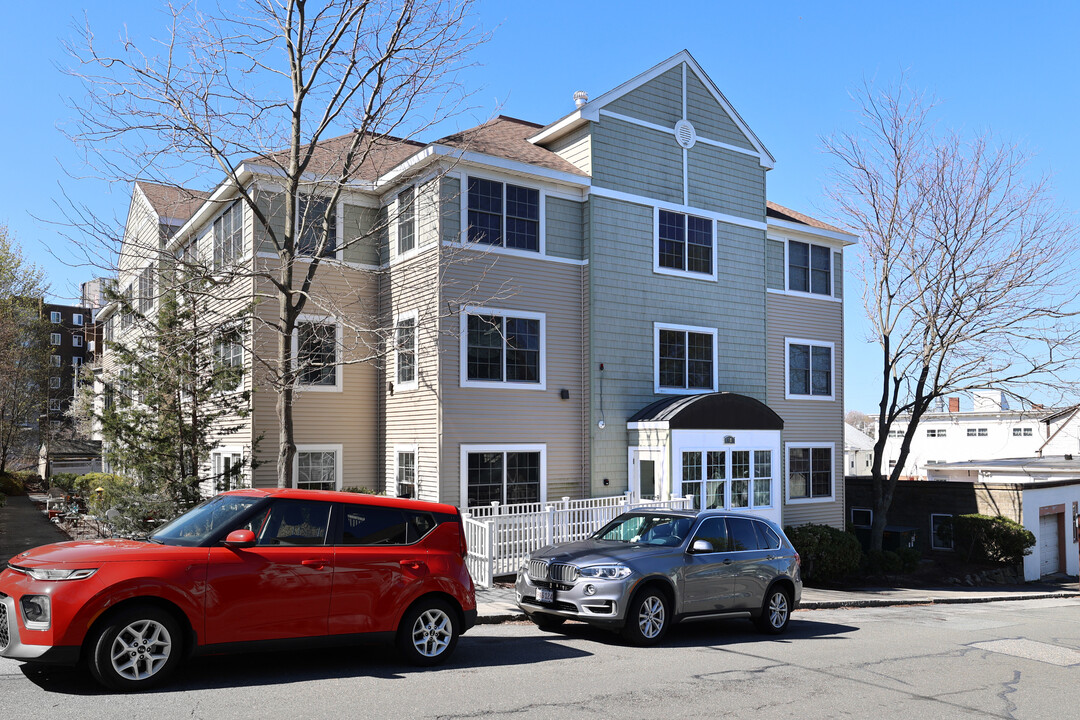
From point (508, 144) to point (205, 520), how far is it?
43.7ft

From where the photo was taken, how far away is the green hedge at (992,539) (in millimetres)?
27891

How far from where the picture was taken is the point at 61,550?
7328 millimetres

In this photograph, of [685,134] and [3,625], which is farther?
[685,134]

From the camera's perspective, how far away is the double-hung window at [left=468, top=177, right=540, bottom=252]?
58.0 ft

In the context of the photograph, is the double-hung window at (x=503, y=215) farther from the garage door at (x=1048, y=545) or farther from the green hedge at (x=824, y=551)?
the garage door at (x=1048, y=545)

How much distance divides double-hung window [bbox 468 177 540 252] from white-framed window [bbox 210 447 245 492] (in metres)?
6.58

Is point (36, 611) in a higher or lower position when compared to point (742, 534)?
higher

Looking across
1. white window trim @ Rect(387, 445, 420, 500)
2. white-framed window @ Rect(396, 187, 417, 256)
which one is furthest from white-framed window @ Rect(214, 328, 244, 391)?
white-framed window @ Rect(396, 187, 417, 256)

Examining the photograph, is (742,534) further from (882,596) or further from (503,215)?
(882,596)

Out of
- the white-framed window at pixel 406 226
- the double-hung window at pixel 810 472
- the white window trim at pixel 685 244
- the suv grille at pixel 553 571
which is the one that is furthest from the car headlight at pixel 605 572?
the double-hung window at pixel 810 472

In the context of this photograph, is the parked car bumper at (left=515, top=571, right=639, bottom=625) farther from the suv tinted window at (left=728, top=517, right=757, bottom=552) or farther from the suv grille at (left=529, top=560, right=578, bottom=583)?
the suv tinted window at (left=728, top=517, right=757, bottom=552)

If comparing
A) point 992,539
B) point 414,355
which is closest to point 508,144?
point 414,355

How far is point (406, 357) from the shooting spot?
60.7 ft

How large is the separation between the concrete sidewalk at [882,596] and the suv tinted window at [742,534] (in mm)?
3123
